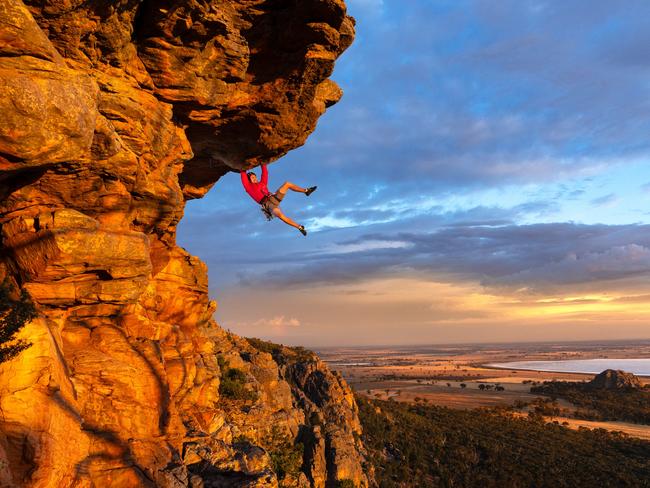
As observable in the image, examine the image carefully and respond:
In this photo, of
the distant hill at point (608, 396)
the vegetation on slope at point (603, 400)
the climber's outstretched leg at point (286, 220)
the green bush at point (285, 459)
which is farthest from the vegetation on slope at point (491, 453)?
the climber's outstretched leg at point (286, 220)

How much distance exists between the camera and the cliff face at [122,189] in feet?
30.1

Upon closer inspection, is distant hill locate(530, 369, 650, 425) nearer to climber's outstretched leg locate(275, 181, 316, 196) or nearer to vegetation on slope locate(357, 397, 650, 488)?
vegetation on slope locate(357, 397, 650, 488)

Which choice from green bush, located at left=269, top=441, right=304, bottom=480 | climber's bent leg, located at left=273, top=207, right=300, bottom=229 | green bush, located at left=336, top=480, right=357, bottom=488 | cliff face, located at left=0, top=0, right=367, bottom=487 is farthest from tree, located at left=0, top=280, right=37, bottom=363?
green bush, located at left=336, top=480, right=357, bottom=488

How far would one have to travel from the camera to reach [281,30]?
15477mm

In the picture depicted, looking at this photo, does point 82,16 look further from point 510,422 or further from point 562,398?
point 562,398

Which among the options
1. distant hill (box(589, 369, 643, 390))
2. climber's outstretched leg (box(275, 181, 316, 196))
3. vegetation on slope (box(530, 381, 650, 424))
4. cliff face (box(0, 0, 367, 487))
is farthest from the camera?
distant hill (box(589, 369, 643, 390))

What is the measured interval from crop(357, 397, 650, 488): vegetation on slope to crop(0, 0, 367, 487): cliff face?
32645 mm

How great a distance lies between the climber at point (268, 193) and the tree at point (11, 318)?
9.96m

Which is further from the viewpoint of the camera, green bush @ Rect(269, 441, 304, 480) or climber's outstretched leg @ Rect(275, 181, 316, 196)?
green bush @ Rect(269, 441, 304, 480)

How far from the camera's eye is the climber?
18.7 m

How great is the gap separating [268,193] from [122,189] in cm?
741

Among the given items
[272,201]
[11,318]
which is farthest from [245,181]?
[11,318]

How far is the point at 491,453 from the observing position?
52.8 meters

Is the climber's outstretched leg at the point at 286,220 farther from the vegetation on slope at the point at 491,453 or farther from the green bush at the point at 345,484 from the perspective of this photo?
the vegetation on slope at the point at 491,453
